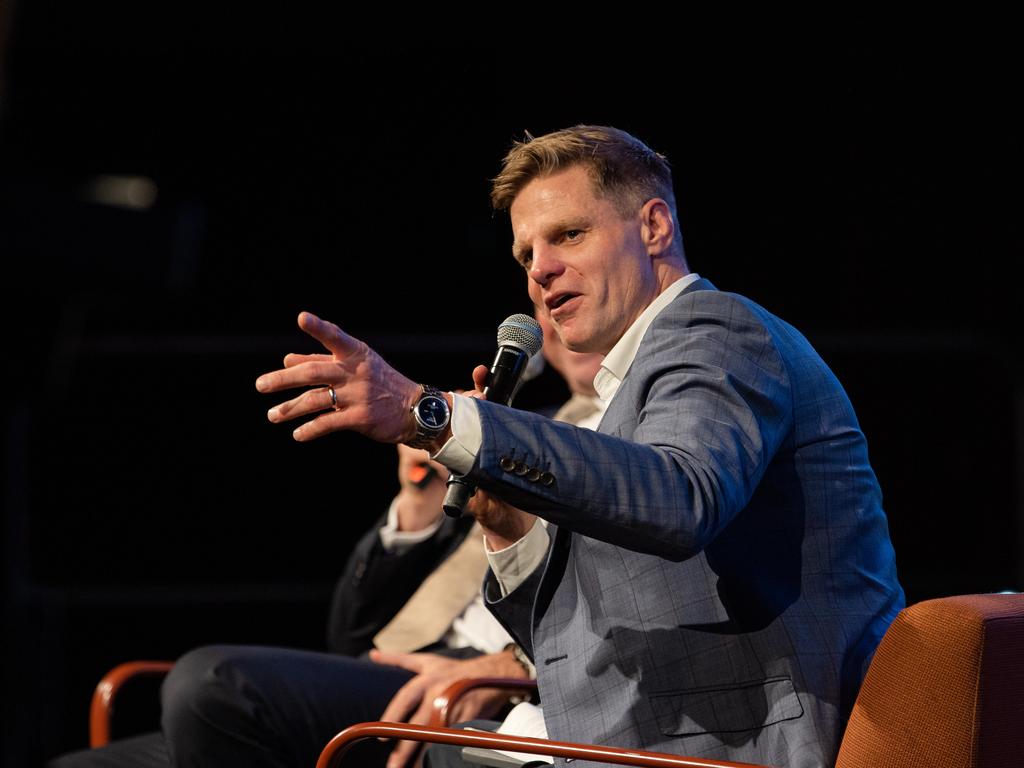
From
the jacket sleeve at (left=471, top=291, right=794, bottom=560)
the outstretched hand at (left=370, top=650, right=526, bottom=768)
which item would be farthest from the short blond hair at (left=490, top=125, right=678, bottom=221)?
the outstretched hand at (left=370, top=650, right=526, bottom=768)

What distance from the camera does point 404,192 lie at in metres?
4.02

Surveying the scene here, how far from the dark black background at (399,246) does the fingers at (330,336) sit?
105 inches

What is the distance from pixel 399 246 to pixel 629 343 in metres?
2.39

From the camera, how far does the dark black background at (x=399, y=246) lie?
387cm

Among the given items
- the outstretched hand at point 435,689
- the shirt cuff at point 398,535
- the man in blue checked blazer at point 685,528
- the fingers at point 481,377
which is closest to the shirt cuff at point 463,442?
the man in blue checked blazer at point 685,528

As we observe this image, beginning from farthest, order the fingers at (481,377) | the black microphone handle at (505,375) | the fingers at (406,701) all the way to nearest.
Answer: the fingers at (406,701), the fingers at (481,377), the black microphone handle at (505,375)

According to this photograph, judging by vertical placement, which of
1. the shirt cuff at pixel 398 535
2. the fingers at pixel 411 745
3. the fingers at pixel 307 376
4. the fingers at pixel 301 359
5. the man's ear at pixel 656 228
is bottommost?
the fingers at pixel 411 745

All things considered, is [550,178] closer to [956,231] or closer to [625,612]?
[625,612]

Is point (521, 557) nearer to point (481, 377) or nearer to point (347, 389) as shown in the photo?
point (481, 377)

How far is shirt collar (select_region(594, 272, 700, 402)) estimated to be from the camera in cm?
172

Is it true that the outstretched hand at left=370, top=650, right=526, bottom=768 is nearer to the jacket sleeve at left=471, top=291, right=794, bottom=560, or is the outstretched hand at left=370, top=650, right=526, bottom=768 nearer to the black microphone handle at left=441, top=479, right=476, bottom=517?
the black microphone handle at left=441, top=479, right=476, bottom=517

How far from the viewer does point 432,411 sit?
127 cm

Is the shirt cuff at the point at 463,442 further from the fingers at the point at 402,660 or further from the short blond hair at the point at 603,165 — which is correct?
the fingers at the point at 402,660

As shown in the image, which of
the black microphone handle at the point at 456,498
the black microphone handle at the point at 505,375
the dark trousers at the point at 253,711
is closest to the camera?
the black microphone handle at the point at 456,498
